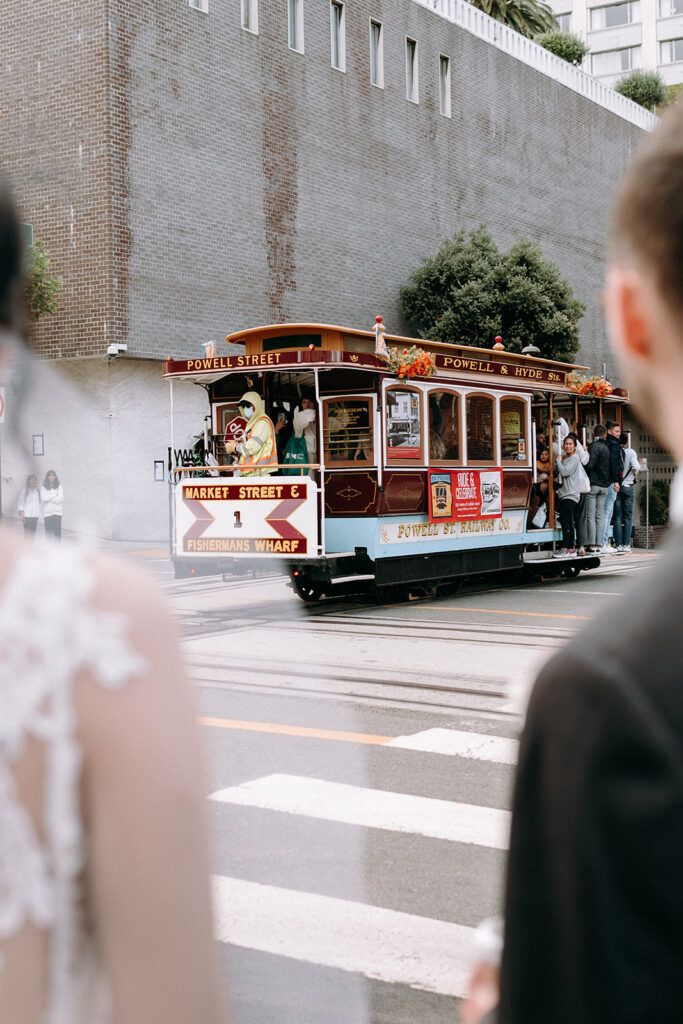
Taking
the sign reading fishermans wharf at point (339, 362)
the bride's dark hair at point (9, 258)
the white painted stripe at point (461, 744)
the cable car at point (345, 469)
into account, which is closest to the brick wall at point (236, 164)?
the sign reading fishermans wharf at point (339, 362)

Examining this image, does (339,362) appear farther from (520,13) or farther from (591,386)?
(520,13)

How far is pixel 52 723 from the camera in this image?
1.03 metres

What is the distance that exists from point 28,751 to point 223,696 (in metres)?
7.44

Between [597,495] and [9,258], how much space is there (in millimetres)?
17417

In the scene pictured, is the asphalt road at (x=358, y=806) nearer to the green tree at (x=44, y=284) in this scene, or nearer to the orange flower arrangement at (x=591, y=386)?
the orange flower arrangement at (x=591, y=386)

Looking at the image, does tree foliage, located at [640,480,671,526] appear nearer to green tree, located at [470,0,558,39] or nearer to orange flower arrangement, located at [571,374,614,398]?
orange flower arrangement, located at [571,374,614,398]

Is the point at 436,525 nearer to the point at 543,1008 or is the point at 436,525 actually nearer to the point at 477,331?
the point at 543,1008

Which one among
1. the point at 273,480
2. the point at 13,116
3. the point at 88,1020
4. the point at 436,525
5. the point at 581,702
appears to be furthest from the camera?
the point at 13,116

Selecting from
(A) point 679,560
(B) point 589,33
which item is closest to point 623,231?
(A) point 679,560

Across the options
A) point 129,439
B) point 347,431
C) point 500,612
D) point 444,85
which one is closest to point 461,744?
point 500,612

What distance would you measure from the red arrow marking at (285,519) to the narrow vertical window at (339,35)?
2047 centimetres

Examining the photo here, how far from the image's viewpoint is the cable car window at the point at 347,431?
14.0 meters

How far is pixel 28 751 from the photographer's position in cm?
105

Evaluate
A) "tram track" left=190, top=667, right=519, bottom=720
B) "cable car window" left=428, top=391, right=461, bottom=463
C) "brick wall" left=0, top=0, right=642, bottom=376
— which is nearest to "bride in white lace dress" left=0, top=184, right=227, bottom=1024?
"tram track" left=190, top=667, right=519, bottom=720
